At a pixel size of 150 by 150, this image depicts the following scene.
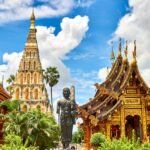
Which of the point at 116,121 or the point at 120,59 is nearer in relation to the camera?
the point at 116,121

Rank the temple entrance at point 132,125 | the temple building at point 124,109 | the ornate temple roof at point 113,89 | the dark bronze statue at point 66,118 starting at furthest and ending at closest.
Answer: the temple entrance at point 132,125
the ornate temple roof at point 113,89
the temple building at point 124,109
the dark bronze statue at point 66,118

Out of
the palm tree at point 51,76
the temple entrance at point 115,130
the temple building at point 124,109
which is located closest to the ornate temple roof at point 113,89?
the temple building at point 124,109

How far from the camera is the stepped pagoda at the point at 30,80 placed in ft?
273

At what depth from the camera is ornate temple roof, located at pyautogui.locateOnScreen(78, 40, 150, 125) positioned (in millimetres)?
32906

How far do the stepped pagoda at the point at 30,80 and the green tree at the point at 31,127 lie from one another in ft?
159

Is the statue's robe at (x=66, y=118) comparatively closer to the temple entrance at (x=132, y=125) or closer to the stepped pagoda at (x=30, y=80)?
the temple entrance at (x=132, y=125)

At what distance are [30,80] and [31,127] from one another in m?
52.3

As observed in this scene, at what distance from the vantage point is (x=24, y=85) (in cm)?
8462

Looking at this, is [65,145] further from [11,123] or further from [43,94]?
[43,94]

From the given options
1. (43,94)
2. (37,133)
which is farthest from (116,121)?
(43,94)

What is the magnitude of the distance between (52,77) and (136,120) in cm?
4277

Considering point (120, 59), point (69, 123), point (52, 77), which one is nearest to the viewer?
point (69, 123)

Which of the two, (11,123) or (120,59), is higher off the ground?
(120,59)

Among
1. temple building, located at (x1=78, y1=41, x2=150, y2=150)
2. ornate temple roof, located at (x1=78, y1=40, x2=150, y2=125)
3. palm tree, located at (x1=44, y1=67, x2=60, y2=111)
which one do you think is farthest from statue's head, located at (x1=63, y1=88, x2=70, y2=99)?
palm tree, located at (x1=44, y1=67, x2=60, y2=111)
